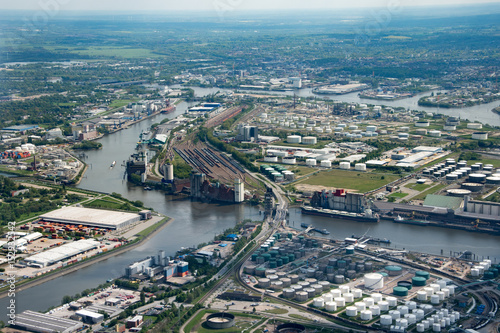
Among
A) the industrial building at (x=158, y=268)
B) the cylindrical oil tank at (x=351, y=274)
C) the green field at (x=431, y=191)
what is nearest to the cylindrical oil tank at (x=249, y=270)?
the industrial building at (x=158, y=268)

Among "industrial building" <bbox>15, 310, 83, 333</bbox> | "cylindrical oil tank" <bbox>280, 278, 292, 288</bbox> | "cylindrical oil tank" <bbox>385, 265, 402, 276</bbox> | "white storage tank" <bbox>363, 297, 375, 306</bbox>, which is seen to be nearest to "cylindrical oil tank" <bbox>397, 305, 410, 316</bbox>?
"white storage tank" <bbox>363, 297, 375, 306</bbox>

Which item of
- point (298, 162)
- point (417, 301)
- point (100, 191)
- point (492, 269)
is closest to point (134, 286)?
point (417, 301)

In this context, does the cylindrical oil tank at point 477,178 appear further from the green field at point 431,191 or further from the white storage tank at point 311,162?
the white storage tank at point 311,162

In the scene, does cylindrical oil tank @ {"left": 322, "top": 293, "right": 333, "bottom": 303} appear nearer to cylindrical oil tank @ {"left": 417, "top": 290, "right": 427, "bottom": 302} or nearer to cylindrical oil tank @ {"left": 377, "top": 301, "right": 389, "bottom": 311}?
cylindrical oil tank @ {"left": 377, "top": 301, "right": 389, "bottom": 311}

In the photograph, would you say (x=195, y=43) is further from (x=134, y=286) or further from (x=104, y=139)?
(x=134, y=286)

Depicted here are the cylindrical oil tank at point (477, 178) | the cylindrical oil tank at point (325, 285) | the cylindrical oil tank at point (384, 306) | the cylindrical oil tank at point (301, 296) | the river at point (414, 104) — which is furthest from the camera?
the river at point (414, 104)

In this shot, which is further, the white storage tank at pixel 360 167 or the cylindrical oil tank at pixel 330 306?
the white storage tank at pixel 360 167

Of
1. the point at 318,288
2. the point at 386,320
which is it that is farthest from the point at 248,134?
the point at 386,320
